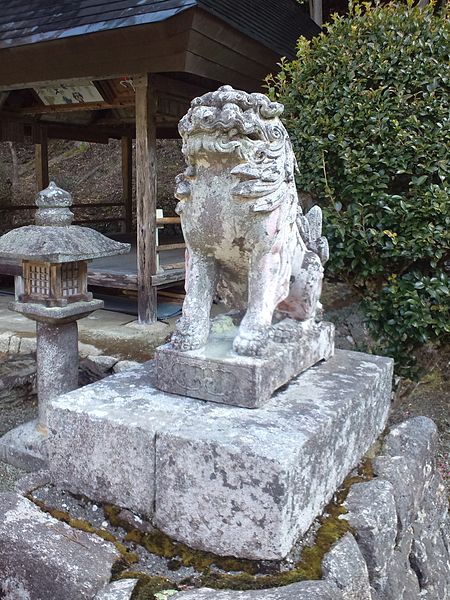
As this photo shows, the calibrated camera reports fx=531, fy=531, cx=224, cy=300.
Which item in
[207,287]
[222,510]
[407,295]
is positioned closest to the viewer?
[222,510]

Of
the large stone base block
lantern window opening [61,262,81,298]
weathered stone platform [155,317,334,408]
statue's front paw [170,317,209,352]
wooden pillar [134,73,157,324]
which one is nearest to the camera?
the large stone base block

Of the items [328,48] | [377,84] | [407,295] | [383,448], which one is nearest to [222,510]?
[383,448]

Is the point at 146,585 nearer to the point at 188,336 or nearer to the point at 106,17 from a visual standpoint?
the point at 188,336

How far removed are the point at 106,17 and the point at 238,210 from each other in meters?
3.67

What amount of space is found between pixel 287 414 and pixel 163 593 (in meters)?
0.75

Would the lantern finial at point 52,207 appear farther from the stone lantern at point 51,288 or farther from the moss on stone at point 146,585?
the moss on stone at point 146,585

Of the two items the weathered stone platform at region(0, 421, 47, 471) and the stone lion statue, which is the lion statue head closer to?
the stone lion statue

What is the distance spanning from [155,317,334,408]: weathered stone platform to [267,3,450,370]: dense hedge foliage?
1.55 metres

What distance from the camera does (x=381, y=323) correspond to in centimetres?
391

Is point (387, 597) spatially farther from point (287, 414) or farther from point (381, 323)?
point (381, 323)

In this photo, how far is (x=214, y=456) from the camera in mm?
1797

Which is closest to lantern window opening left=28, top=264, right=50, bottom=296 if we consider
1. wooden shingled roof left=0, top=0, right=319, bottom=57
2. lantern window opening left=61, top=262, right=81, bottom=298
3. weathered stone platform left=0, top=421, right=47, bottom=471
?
lantern window opening left=61, top=262, right=81, bottom=298

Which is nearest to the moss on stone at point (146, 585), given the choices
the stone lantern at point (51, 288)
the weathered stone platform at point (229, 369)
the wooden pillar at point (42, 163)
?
the weathered stone platform at point (229, 369)

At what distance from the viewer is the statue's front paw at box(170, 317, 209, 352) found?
7.17ft
